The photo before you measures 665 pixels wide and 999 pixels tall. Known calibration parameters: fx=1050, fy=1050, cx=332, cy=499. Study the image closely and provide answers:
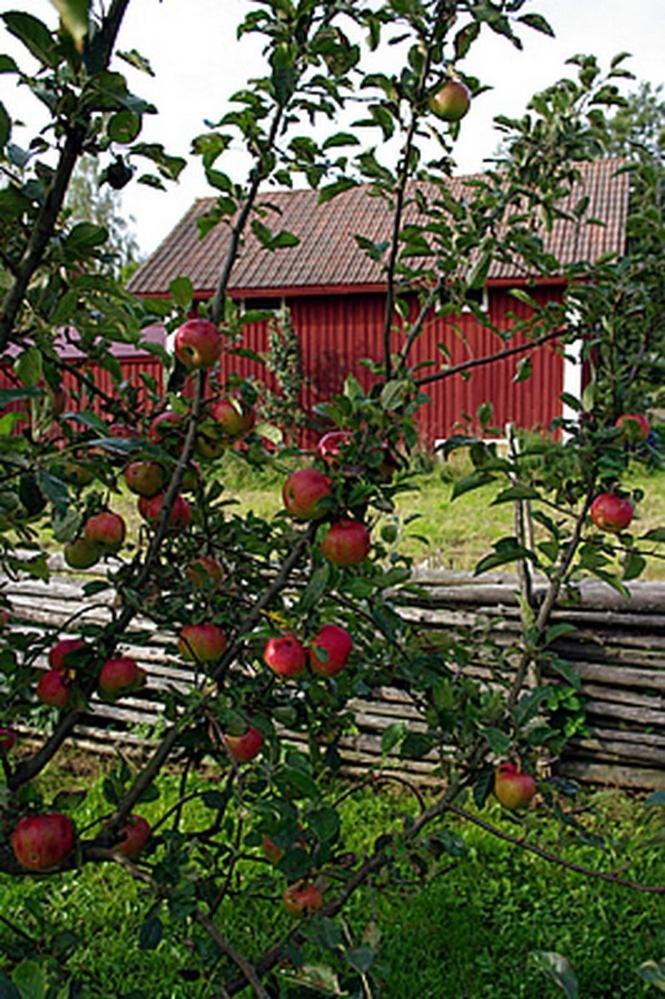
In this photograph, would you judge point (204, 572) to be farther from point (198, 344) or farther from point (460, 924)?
point (460, 924)

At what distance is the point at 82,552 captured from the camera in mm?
1458

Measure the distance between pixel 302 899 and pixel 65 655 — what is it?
497 millimetres

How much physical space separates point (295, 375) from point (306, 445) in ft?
4.19

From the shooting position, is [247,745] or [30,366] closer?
[30,366]

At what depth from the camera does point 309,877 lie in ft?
4.83

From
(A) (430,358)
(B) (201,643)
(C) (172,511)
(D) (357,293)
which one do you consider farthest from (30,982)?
(D) (357,293)

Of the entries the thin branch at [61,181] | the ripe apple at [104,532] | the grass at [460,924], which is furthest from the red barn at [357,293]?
the thin branch at [61,181]

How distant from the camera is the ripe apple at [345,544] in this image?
1.33m

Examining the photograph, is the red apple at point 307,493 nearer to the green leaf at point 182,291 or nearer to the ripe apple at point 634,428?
the green leaf at point 182,291

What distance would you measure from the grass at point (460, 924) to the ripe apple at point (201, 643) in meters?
1.15

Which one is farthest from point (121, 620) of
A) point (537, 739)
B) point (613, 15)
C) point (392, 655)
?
point (613, 15)

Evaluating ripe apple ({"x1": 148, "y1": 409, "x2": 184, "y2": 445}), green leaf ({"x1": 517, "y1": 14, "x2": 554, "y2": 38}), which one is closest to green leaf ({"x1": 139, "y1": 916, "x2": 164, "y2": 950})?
ripe apple ({"x1": 148, "y1": 409, "x2": 184, "y2": 445})

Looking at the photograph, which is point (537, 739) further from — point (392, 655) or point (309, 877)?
point (309, 877)

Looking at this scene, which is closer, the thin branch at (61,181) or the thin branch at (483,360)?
the thin branch at (61,181)
